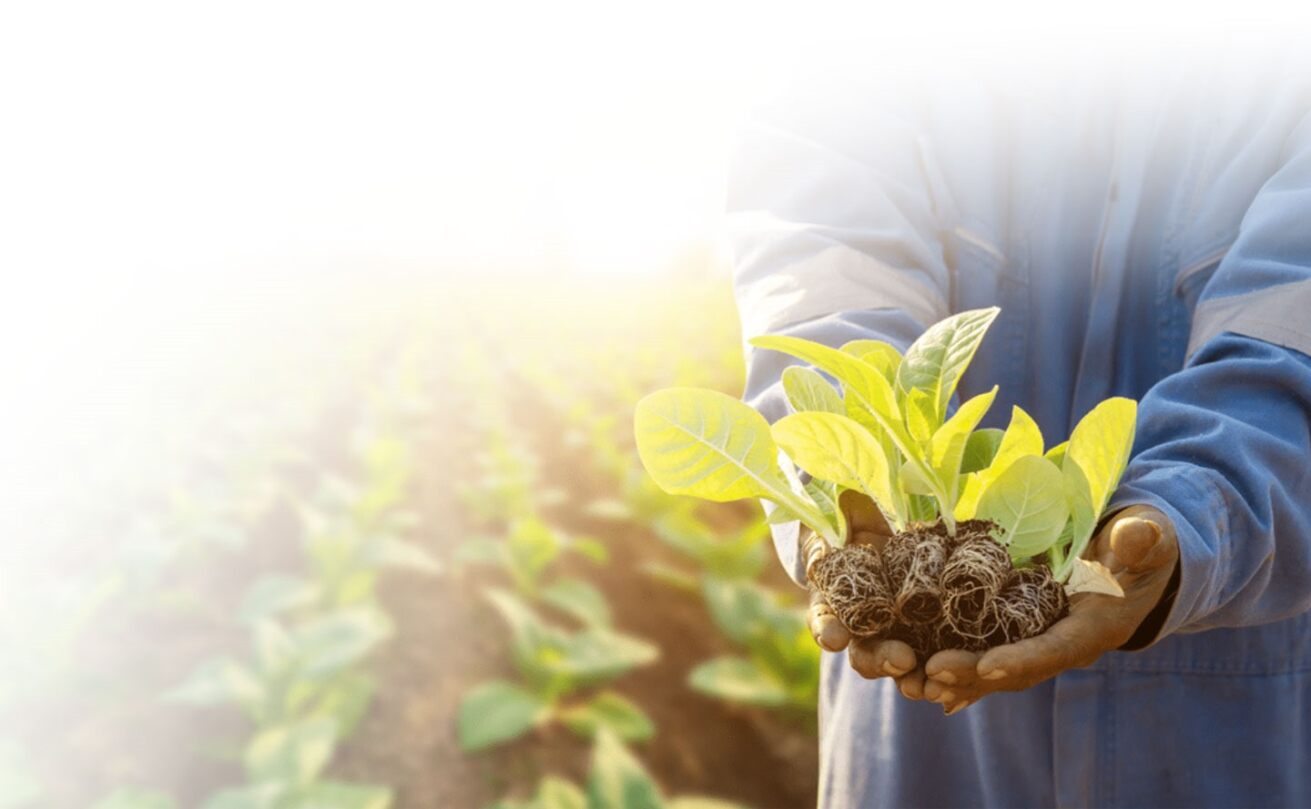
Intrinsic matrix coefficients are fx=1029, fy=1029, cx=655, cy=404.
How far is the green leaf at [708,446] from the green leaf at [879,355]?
0.33ft

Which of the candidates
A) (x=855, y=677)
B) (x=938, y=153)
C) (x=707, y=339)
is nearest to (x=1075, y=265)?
(x=938, y=153)

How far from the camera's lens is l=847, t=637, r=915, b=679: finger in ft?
2.49

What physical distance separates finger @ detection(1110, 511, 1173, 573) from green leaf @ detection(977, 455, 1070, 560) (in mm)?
62

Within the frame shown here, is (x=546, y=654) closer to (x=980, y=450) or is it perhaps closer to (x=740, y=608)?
(x=740, y=608)

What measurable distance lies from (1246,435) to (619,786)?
4.26 ft

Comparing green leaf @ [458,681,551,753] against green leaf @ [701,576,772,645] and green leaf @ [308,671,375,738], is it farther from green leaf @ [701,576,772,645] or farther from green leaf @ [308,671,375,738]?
green leaf @ [701,576,772,645]

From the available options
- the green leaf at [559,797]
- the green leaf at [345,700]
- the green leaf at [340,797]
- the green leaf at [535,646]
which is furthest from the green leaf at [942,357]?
the green leaf at [345,700]

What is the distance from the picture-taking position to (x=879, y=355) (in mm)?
873

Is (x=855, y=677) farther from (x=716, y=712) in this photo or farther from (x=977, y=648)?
(x=716, y=712)

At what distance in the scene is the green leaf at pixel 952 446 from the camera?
2.66ft

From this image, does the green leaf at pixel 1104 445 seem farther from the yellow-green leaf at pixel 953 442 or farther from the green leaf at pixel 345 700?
the green leaf at pixel 345 700

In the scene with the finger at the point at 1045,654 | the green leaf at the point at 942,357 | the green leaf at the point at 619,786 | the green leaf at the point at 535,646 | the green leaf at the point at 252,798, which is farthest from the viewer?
the green leaf at the point at 535,646

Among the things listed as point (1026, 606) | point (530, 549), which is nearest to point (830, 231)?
point (1026, 606)

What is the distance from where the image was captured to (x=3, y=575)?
3172 millimetres
